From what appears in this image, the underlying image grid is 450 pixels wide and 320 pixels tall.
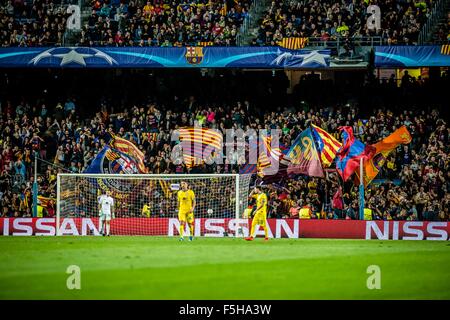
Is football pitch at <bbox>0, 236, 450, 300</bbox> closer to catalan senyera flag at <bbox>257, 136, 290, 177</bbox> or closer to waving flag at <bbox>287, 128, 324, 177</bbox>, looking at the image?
waving flag at <bbox>287, 128, 324, 177</bbox>

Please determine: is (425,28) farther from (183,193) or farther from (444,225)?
(183,193)

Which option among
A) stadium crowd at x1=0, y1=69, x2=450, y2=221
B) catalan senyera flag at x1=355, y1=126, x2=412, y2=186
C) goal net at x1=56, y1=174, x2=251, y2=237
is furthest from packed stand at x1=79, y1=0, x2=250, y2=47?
catalan senyera flag at x1=355, y1=126, x2=412, y2=186

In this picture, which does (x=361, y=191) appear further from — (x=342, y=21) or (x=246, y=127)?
(x=342, y=21)

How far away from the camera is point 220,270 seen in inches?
Answer: 746

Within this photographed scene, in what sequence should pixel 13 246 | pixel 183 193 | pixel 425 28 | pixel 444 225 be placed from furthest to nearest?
pixel 425 28 → pixel 444 225 → pixel 183 193 → pixel 13 246

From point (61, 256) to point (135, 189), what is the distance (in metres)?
10.9

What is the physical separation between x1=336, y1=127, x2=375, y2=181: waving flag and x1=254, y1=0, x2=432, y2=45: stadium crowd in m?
6.92

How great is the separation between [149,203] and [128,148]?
119 inches

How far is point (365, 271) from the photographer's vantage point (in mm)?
19062

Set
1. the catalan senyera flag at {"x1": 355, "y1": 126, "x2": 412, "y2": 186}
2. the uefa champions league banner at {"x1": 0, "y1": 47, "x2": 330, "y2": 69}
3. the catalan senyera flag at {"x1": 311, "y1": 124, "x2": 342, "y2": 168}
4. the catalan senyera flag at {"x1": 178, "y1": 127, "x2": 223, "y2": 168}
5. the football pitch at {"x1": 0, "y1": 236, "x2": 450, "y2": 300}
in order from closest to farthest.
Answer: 1. the football pitch at {"x1": 0, "y1": 236, "x2": 450, "y2": 300}
2. the catalan senyera flag at {"x1": 311, "y1": 124, "x2": 342, "y2": 168}
3. the catalan senyera flag at {"x1": 355, "y1": 126, "x2": 412, "y2": 186}
4. the catalan senyera flag at {"x1": 178, "y1": 127, "x2": 223, "y2": 168}
5. the uefa champions league banner at {"x1": 0, "y1": 47, "x2": 330, "y2": 69}

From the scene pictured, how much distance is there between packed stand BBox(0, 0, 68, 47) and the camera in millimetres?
38531

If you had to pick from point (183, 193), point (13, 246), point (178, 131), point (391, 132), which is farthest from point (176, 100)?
point (13, 246)

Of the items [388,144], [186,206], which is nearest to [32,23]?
[186,206]

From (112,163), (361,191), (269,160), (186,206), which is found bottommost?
(186,206)
